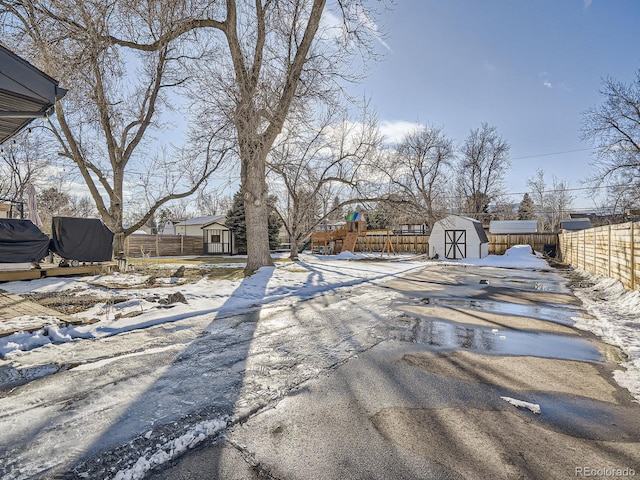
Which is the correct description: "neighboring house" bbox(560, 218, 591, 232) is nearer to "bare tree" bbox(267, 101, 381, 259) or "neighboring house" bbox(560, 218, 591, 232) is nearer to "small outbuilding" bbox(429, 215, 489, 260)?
"small outbuilding" bbox(429, 215, 489, 260)

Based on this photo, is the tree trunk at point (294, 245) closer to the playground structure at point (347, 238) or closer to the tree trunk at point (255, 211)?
the playground structure at point (347, 238)

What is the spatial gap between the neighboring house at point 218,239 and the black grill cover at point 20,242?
1940 centimetres

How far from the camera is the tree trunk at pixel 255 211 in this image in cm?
1001

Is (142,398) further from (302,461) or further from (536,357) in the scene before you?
(536,357)

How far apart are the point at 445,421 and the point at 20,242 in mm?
10889

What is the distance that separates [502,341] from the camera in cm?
420

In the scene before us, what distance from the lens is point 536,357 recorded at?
3.64 metres

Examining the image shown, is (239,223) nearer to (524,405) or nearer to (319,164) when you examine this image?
(319,164)

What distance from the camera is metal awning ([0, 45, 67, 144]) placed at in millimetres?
4020

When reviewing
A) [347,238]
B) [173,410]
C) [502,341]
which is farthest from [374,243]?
[173,410]

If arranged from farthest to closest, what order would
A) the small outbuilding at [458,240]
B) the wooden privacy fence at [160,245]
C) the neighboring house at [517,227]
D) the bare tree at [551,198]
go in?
the bare tree at [551,198] → the neighboring house at [517,227] → the wooden privacy fence at [160,245] → the small outbuilding at [458,240]

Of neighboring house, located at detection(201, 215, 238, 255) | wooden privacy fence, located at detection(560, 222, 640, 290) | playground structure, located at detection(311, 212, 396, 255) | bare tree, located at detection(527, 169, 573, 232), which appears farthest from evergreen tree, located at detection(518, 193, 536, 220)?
neighboring house, located at detection(201, 215, 238, 255)

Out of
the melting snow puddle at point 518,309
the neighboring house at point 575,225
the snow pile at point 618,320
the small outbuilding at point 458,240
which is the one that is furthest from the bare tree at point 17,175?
the neighboring house at point 575,225

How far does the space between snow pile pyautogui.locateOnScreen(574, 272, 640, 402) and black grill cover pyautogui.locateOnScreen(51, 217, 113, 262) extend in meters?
12.5
